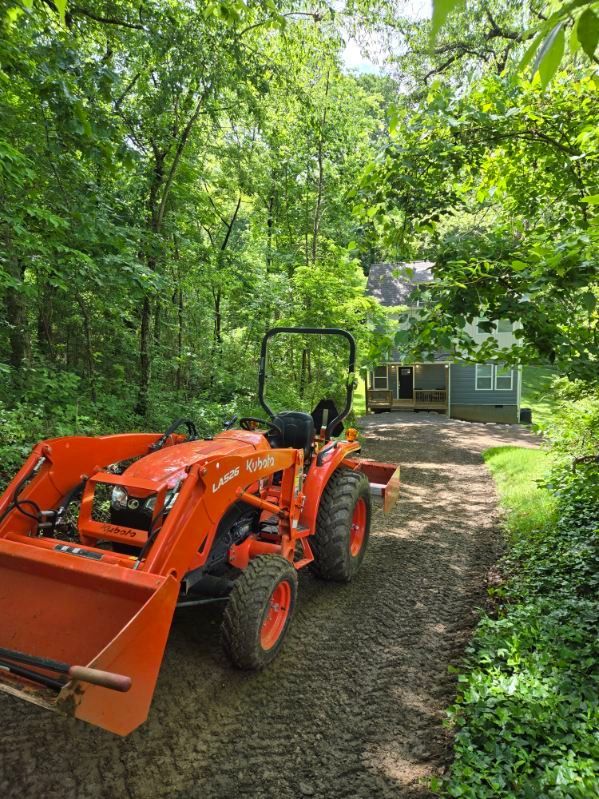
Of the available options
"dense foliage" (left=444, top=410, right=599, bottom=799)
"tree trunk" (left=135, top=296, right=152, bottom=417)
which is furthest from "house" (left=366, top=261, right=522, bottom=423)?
"dense foliage" (left=444, top=410, right=599, bottom=799)

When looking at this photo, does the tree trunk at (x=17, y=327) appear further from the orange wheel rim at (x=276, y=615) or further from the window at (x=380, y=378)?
the window at (x=380, y=378)

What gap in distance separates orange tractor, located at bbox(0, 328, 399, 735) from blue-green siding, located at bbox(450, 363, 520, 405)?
59.0 feet

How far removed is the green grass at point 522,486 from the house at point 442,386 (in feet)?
32.6

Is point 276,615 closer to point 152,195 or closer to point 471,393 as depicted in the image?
point 152,195

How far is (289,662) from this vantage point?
3.18 metres

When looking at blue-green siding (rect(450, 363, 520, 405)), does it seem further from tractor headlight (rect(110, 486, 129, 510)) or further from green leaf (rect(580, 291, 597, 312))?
tractor headlight (rect(110, 486, 129, 510))

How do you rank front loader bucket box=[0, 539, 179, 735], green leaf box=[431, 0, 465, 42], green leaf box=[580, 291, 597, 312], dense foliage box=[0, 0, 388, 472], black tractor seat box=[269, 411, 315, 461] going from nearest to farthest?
green leaf box=[431, 0, 465, 42], front loader bucket box=[0, 539, 179, 735], green leaf box=[580, 291, 597, 312], black tractor seat box=[269, 411, 315, 461], dense foliage box=[0, 0, 388, 472]

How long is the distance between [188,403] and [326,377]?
4.27 metres

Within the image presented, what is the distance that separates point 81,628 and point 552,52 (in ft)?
8.89

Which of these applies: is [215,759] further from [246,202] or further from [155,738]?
[246,202]

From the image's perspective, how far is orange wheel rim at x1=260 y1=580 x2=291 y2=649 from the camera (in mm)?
3125

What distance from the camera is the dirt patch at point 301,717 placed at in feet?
7.40

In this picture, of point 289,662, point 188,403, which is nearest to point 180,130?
point 188,403

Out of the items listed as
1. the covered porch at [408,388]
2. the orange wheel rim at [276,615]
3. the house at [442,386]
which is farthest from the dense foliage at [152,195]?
the covered porch at [408,388]
